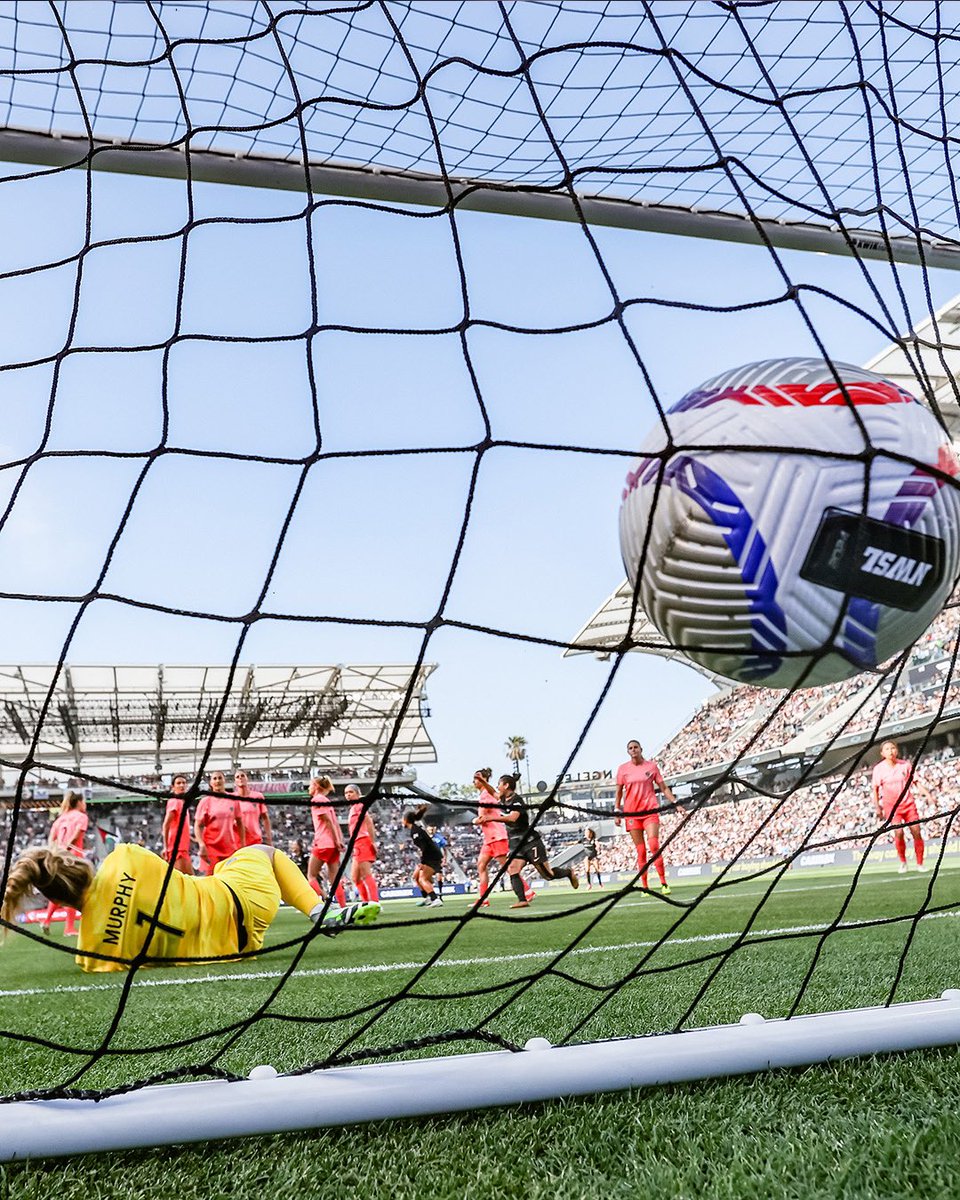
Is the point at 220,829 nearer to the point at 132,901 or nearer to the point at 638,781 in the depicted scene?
the point at 638,781

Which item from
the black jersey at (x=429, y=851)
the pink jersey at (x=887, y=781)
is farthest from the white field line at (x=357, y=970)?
the pink jersey at (x=887, y=781)

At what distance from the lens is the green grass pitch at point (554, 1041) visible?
113 centimetres

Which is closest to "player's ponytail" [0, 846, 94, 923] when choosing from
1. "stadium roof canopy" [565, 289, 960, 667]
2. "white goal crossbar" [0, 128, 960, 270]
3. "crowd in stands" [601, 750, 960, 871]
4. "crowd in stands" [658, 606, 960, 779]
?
"stadium roof canopy" [565, 289, 960, 667]

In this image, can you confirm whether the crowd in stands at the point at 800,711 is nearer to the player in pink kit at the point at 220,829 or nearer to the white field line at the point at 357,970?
the player in pink kit at the point at 220,829

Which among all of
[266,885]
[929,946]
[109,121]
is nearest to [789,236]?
[109,121]

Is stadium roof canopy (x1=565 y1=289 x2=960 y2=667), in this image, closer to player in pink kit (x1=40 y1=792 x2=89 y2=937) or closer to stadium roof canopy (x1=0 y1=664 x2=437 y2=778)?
player in pink kit (x1=40 y1=792 x2=89 y2=937)

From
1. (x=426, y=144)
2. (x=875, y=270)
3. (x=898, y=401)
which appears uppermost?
(x=426, y=144)

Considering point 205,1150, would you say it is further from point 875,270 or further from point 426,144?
point 875,270

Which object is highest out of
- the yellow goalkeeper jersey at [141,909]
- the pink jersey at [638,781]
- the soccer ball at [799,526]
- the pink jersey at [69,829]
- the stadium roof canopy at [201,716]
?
the soccer ball at [799,526]

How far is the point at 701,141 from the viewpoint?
313 cm

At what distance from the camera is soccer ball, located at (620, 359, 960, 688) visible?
1.50 meters

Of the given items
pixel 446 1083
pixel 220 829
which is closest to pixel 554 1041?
pixel 446 1083

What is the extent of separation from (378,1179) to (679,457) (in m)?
1.10

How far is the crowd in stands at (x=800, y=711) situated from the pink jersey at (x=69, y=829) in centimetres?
1120
